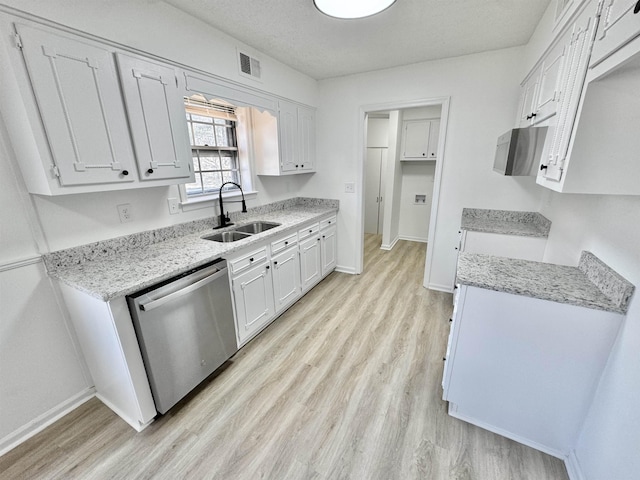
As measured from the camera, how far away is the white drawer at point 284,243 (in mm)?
2480

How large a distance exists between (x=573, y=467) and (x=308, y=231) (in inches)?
99.4

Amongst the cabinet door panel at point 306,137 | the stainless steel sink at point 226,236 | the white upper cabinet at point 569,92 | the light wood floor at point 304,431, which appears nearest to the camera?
the white upper cabinet at point 569,92

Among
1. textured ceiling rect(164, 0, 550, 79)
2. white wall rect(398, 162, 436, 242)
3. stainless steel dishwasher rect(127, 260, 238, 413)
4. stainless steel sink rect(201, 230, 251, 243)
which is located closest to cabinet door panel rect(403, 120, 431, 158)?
white wall rect(398, 162, 436, 242)

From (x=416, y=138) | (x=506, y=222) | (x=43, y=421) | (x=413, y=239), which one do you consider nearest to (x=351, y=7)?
(x=506, y=222)

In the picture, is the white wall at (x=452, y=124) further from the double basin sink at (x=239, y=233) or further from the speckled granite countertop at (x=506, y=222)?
the double basin sink at (x=239, y=233)

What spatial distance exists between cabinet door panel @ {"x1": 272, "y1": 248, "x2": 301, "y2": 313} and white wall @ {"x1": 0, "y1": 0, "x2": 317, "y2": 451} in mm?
1151

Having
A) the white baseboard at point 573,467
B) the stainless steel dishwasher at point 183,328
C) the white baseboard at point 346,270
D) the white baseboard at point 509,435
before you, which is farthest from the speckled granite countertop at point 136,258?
the white baseboard at point 573,467

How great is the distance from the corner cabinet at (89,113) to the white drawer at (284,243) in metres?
1.01

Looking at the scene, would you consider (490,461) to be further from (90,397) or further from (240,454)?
(90,397)

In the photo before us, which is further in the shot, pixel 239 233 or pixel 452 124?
pixel 452 124

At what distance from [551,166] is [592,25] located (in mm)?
583

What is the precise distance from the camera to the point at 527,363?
1.38 metres

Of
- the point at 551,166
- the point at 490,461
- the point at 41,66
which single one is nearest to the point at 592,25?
the point at 551,166

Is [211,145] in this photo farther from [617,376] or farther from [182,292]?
[617,376]
